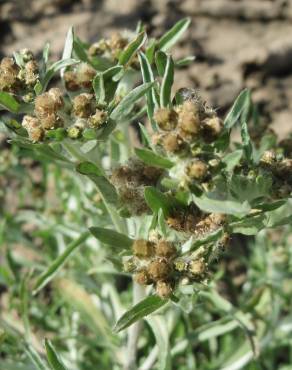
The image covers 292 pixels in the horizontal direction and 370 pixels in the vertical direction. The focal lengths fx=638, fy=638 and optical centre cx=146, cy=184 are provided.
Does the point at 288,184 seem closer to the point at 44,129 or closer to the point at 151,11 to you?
the point at 44,129

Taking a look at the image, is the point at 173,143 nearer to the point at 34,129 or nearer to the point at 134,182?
the point at 134,182

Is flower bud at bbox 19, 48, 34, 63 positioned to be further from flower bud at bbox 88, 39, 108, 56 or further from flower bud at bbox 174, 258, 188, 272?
flower bud at bbox 174, 258, 188, 272

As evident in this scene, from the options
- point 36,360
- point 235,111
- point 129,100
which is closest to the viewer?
point 129,100

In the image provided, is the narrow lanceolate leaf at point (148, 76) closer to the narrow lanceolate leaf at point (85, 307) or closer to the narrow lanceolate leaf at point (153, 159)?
the narrow lanceolate leaf at point (153, 159)

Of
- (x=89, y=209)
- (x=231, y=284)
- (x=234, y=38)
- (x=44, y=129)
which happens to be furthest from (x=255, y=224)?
(x=234, y=38)

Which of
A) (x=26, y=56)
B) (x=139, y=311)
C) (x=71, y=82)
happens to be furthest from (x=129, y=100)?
(x=139, y=311)

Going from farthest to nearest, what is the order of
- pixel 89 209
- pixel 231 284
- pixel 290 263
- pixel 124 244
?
pixel 231 284, pixel 290 263, pixel 89 209, pixel 124 244
